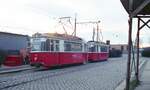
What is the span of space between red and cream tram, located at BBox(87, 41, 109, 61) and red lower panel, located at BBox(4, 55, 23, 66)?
1139cm

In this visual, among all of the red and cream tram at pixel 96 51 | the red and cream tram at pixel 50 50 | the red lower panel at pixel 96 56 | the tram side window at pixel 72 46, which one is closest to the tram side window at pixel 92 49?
the red and cream tram at pixel 96 51

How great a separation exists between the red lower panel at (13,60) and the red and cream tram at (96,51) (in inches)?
449

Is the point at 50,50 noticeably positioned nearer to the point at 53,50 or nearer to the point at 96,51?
the point at 53,50

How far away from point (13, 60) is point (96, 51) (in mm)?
16746

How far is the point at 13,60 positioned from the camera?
37.2 meters

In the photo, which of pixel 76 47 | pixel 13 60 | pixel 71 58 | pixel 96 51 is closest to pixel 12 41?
pixel 13 60

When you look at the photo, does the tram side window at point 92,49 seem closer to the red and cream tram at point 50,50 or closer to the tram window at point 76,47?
the tram window at point 76,47

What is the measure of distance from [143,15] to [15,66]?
2163cm

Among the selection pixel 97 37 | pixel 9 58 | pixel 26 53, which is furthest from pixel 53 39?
pixel 97 37

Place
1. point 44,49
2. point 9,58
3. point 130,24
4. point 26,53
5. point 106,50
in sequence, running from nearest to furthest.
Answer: point 130,24, point 44,49, point 9,58, point 26,53, point 106,50

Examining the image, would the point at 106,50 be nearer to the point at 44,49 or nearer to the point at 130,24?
the point at 44,49

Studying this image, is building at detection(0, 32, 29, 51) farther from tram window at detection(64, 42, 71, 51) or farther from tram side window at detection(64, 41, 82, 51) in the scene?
tram window at detection(64, 42, 71, 51)

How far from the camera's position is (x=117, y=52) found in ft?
278

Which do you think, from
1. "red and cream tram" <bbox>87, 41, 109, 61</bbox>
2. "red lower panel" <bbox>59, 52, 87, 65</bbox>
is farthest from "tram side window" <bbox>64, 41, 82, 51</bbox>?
"red and cream tram" <bbox>87, 41, 109, 61</bbox>
